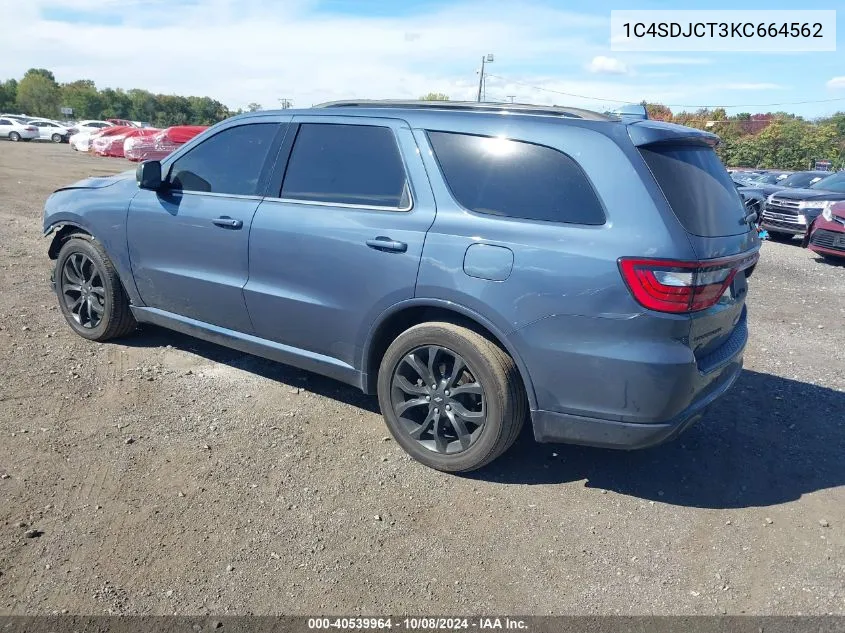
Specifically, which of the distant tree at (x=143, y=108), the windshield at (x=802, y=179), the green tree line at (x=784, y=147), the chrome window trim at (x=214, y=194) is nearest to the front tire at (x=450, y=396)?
the chrome window trim at (x=214, y=194)

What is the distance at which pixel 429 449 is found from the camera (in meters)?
3.57

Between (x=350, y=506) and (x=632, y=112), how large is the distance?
2557 millimetres

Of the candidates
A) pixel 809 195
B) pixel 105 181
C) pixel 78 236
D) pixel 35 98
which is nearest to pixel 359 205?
pixel 105 181

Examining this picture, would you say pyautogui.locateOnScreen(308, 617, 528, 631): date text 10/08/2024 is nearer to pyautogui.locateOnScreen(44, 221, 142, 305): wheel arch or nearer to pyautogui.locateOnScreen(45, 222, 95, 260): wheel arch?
pyautogui.locateOnScreen(44, 221, 142, 305): wheel arch

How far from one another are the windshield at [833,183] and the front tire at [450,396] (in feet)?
42.1

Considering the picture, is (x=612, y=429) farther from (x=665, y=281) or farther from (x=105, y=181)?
(x=105, y=181)

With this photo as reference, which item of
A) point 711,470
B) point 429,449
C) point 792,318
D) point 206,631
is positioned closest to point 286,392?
point 429,449

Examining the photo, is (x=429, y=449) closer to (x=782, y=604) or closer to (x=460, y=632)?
(x=460, y=632)

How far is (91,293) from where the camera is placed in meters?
5.00

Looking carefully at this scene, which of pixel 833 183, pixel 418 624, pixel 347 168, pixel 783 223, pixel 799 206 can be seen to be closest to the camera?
pixel 418 624

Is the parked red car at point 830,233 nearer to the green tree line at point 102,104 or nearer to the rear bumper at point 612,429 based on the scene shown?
the rear bumper at point 612,429

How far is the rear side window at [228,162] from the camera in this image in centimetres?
415

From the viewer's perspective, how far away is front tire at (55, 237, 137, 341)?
484cm

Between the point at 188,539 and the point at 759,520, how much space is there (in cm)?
273
